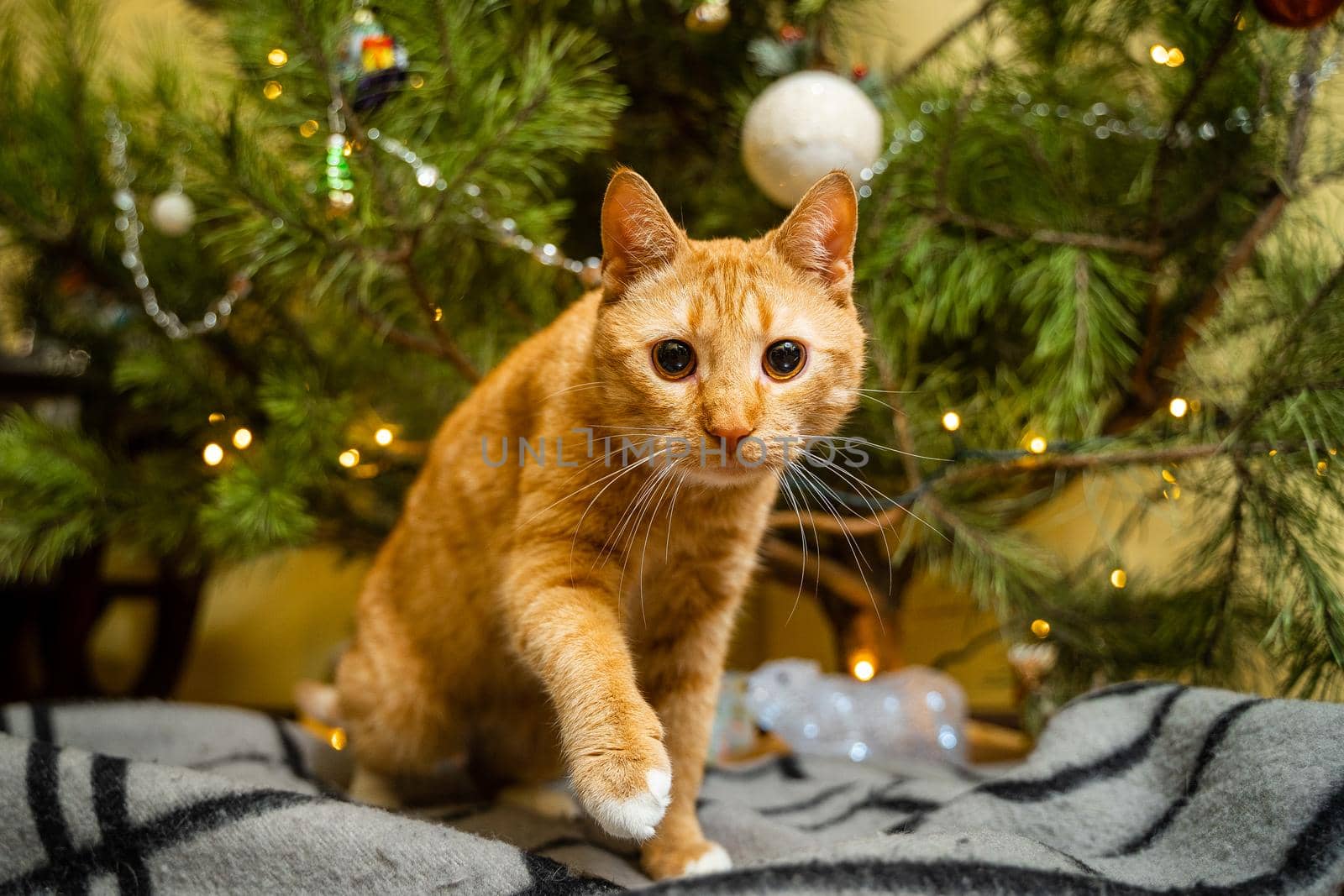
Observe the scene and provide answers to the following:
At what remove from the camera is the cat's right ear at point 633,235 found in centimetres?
79

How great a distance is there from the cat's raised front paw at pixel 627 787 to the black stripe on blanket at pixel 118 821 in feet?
1.29

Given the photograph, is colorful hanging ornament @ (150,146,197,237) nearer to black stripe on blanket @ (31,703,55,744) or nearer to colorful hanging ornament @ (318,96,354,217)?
colorful hanging ornament @ (318,96,354,217)

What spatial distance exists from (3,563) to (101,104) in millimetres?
676

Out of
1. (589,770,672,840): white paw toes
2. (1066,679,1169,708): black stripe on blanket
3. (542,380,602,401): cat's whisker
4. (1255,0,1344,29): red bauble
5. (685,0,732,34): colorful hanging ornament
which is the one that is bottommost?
(589,770,672,840): white paw toes

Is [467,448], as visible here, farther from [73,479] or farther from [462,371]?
[73,479]

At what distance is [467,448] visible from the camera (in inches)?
40.0

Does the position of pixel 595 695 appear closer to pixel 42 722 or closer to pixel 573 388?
pixel 573 388

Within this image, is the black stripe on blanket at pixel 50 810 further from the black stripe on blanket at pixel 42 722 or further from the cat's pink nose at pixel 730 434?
the cat's pink nose at pixel 730 434

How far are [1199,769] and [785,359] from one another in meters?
0.57

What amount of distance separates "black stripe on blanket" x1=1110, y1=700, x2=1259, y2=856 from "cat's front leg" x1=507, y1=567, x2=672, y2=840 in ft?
1.54

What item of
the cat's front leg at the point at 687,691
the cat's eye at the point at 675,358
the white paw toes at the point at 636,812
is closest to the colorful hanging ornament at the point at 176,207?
the cat's eye at the point at 675,358

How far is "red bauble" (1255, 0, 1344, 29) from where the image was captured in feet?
2.72

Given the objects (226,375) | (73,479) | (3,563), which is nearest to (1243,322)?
(226,375)

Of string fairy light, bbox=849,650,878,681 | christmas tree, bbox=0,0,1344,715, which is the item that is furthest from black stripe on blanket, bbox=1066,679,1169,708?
string fairy light, bbox=849,650,878,681
